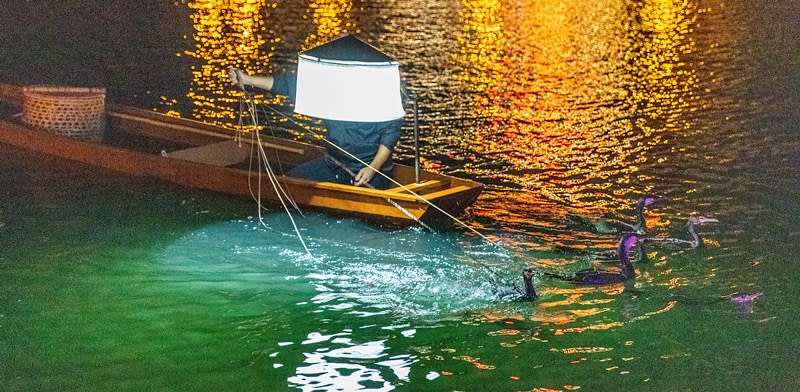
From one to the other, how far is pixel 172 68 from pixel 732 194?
33.5 ft

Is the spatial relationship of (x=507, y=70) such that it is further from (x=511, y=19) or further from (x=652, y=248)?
(x=652, y=248)

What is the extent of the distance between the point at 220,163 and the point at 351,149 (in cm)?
181

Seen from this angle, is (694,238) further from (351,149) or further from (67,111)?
(67,111)

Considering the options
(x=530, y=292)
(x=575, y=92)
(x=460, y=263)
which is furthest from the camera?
(x=575, y=92)

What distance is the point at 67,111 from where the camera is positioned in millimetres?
11352

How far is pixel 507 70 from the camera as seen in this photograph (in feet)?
57.6

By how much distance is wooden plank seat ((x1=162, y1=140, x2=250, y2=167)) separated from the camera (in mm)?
10453

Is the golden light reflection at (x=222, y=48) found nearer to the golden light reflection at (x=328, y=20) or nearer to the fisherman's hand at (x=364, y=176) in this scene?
the golden light reflection at (x=328, y=20)

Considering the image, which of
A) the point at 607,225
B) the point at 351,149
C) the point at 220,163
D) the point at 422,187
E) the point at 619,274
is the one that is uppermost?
the point at 351,149

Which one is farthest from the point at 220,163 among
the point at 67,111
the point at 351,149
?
the point at 67,111

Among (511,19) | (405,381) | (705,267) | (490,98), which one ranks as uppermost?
(511,19)

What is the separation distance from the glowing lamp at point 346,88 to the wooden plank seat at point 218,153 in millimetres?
2817

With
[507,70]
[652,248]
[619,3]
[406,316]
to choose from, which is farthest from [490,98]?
[619,3]

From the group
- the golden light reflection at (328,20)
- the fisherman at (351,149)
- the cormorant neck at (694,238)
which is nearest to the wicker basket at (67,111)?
the fisherman at (351,149)
